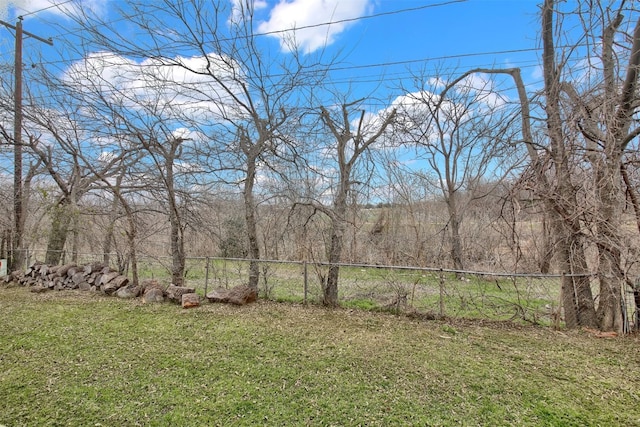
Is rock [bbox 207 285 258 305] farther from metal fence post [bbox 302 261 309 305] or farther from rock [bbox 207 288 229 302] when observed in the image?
metal fence post [bbox 302 261 309 305]

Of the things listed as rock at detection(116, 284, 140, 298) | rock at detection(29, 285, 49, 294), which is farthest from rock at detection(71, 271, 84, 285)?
rock at detection(116, 284, 140, 298)

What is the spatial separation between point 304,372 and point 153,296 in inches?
127

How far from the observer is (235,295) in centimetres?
471

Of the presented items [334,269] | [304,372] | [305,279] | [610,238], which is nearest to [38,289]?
[305,279]

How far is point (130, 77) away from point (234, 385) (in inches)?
185

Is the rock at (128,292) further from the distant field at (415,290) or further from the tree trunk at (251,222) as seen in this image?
the tree trunk at (251,222)

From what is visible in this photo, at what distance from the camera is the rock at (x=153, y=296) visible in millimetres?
4785

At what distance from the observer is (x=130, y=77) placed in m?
4.82

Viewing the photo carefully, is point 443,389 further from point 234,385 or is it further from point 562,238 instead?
point 562,238

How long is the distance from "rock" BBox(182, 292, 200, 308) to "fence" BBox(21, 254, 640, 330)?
0.59m

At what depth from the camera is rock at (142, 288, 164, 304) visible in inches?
188

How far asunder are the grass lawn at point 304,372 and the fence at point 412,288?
15.4 inches

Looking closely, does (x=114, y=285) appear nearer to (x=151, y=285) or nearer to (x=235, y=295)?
(x=151, y=285)

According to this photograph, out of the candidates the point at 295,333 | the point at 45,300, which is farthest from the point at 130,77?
the point at 295,333
